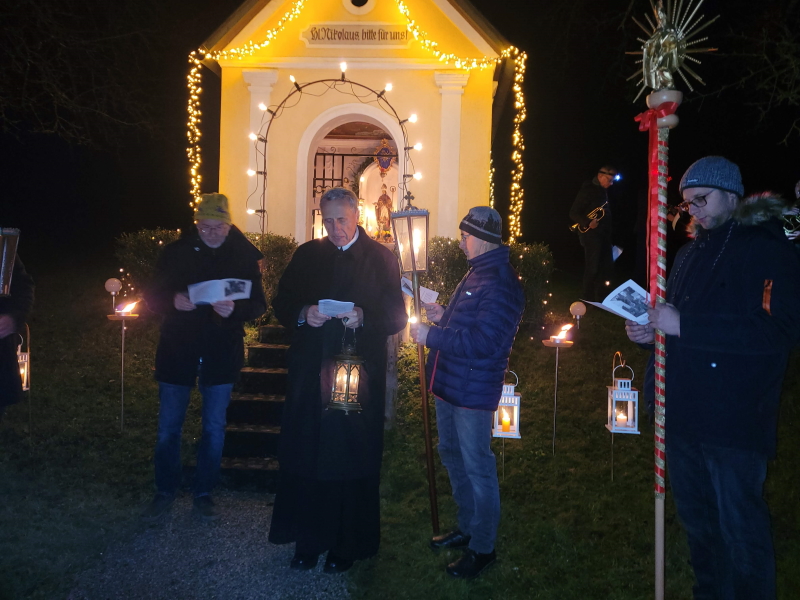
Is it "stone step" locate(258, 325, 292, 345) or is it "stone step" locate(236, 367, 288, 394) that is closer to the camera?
"stone step" locate(236, 367, 288, 394)

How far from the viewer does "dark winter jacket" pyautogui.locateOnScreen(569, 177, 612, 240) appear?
9117 millimetres

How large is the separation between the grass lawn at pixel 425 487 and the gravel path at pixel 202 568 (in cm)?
18

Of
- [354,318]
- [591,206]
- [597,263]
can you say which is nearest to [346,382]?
[354,318]

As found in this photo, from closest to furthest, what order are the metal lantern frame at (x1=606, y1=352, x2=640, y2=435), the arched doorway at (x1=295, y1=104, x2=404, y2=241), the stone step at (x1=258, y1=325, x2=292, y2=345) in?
the metal lantern frame at (x1=606, y1=352, x2=640, y2=435)
the stone step at (x1=258, y1=325, x2=292, y2=345)
the arched doorway at (x1=295, y1=104, x2=404, y2=241)

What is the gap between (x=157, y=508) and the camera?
15.7 ft

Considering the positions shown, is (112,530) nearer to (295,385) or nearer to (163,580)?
(163,580)

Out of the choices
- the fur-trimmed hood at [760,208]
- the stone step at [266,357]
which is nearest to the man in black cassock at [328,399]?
the fur-trimmed hood at [760,208]

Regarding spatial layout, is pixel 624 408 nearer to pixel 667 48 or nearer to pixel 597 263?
pixel 667 48

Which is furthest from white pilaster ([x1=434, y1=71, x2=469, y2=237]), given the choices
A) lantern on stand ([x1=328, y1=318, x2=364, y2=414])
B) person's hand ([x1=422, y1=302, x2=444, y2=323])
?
lantern on stand ([x1=328, y1=318, x2=364, y2=414])

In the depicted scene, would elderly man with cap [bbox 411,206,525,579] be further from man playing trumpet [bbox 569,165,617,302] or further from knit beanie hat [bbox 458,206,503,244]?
man playing trumpet [bbox 569,165,617,302]

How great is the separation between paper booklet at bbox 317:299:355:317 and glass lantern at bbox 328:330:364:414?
317 mm

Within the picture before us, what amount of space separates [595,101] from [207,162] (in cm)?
2107

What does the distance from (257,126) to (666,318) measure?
8238 mm

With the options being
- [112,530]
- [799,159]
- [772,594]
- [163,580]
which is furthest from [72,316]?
[799,159]
